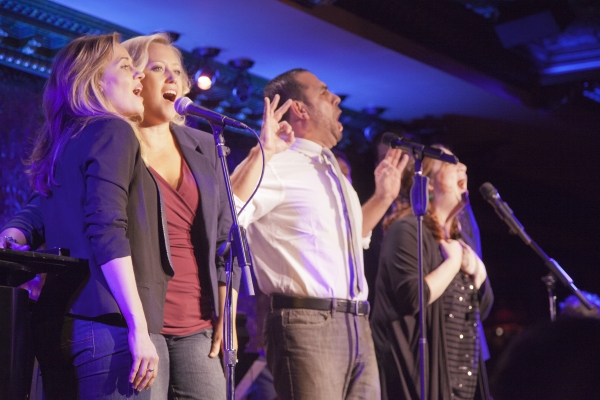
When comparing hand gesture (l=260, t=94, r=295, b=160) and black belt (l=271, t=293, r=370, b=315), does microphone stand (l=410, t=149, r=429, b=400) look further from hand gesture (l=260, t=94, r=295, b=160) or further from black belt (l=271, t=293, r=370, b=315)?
hand gesture (l=260, t=94, r=295, b=160)

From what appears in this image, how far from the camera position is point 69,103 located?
7.51 ft

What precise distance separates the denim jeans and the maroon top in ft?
1.87

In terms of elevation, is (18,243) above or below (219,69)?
below

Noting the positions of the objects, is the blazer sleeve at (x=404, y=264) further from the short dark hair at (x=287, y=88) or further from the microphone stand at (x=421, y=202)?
the short dark hair at (x=287, y=88)

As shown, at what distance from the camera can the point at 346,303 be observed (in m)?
3.11

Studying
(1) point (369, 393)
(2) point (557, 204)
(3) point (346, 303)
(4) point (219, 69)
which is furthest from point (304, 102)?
(2) point (557, 204)

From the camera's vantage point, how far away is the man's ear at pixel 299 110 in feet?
12.0

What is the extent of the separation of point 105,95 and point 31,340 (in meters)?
0.76

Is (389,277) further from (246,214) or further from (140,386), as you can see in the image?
(140,386)

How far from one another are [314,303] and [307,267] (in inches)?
6.1

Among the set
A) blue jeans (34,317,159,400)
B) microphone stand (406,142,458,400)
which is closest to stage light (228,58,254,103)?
microphone stand (406,142,458,400)

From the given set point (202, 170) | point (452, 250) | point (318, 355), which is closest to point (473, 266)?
point (452, 250)

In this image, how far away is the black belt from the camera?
10.0 ft

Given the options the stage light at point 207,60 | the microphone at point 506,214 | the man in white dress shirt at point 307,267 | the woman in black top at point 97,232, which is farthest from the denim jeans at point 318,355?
the stage light at point 207,60
